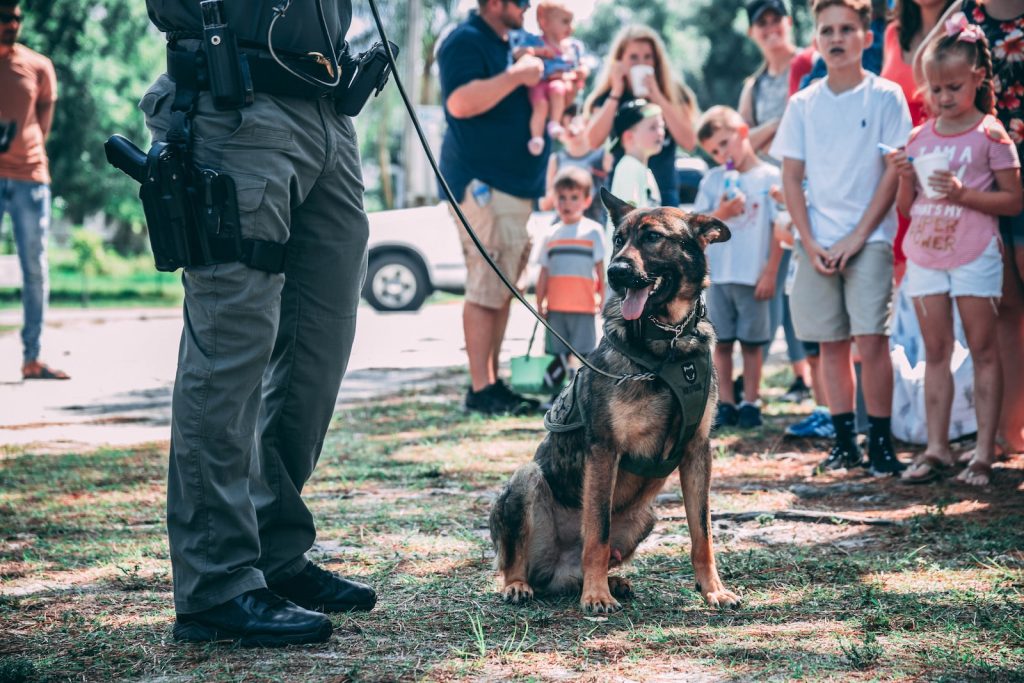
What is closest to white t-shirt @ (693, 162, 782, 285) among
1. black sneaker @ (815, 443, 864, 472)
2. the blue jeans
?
black sneaker @ (815, 443, 864, 472)

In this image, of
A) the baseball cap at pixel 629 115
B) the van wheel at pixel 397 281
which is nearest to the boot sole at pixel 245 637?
the baseball cap at pixel 629 115

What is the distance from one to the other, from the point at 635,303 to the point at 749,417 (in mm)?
3465

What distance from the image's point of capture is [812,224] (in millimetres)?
5738

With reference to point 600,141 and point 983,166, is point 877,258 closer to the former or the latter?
point 983,166

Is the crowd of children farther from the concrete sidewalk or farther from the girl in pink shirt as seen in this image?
the concrete sidewalk

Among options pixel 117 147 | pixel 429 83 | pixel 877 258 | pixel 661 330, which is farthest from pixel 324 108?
pixel 429 83

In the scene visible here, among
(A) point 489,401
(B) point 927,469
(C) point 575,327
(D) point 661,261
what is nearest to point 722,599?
(D) point 661,261

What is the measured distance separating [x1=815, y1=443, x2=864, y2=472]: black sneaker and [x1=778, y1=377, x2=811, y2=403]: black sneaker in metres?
2.30

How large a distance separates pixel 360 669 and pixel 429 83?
38.2 m

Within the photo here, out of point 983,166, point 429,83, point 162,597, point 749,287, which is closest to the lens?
point 162,597

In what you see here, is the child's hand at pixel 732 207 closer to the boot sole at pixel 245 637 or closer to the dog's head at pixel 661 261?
the dog's head at pixel 661 261

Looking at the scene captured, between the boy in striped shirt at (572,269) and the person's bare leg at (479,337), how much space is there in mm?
623

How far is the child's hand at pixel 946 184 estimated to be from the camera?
16.5 feet

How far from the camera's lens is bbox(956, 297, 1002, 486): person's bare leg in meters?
5.16
